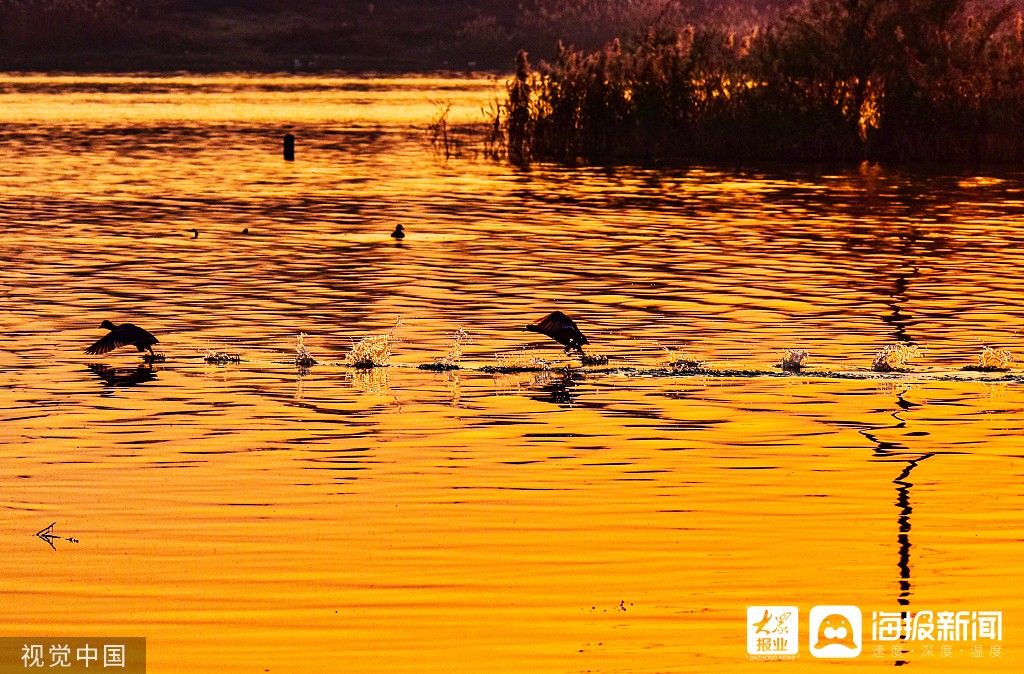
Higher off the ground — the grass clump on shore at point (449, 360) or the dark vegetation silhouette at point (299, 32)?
the dark vegetation silhouette at point (299, 32)

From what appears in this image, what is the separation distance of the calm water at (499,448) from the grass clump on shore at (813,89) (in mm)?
9640

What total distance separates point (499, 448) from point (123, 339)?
5.16 metres

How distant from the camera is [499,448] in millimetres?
14375

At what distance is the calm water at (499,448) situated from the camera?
10.0 meters

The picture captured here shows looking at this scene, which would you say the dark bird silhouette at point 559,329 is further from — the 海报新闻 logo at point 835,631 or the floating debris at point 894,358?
the 海报新闻 logo at point 835,631

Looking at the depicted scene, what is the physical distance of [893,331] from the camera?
67.8ft

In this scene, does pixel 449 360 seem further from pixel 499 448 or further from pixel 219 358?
pixel 499 448

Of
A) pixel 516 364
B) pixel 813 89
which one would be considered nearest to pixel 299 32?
pixel 813 89

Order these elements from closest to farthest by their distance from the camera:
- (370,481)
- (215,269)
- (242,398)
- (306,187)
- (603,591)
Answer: (603,591) → (370,481) → (242,398) → (215,269) → (306,187)

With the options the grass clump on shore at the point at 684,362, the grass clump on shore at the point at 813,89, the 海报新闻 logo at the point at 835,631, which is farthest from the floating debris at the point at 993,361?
the grass clump on shore at the point at 813,89

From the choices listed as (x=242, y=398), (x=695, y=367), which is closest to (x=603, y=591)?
(x=242, y=398)

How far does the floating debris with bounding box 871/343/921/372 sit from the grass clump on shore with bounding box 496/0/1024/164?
23910mm

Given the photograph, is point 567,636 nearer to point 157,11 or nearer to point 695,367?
point 695,367

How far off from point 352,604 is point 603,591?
1.27m
